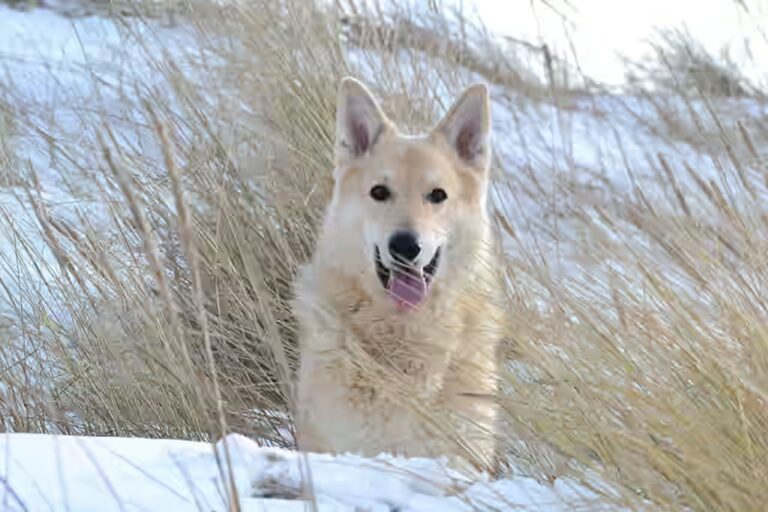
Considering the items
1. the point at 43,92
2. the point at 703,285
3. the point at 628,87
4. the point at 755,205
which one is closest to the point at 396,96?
the point at 628,87

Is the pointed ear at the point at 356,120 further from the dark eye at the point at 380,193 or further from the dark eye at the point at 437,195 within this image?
the dark eye at the point at 437,195

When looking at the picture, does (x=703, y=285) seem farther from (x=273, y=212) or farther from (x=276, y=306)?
(x=273, y=212)

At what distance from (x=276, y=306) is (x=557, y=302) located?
1.61m

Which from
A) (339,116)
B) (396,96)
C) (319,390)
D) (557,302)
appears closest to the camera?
(557,302)

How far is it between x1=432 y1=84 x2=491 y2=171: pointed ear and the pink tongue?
55 centimetres

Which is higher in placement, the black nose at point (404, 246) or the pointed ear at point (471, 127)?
the pointed ear at point (471, 127)

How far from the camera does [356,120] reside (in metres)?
3.04

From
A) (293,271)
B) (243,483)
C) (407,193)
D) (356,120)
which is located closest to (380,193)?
(407,193)

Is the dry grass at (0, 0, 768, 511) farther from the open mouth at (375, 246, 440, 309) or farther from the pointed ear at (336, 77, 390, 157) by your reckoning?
the pointed ear at (336, 77, 390, 157)

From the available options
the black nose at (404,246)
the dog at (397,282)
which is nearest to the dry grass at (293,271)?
the dog at (397,282)

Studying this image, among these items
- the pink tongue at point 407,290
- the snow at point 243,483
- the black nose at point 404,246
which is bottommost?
the pink tongue at point 407,290

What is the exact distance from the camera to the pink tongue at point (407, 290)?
8.68 ft

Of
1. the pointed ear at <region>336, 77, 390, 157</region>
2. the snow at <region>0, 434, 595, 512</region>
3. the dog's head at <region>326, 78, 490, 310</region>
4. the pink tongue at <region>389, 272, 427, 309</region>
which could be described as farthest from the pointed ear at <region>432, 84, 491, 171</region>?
the snow at <region>0, 434, 595, 512</region>

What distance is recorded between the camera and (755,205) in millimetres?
2168
